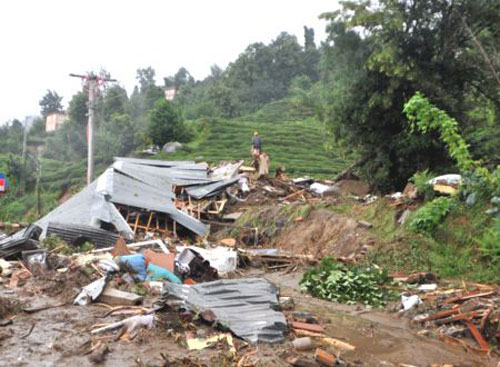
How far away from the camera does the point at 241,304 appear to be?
6105 mm

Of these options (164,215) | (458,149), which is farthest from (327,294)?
(164,215)

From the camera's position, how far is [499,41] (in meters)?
14.1

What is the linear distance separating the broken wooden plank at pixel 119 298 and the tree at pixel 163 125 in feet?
106

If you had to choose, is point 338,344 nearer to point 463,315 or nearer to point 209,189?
point 463,315

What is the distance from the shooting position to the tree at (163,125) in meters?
38.2

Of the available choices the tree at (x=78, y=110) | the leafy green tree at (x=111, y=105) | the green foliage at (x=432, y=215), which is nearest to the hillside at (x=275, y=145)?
the tree at (x=78, y=110)

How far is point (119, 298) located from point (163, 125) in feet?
108

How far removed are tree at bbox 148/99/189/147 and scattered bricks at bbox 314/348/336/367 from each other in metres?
34.8

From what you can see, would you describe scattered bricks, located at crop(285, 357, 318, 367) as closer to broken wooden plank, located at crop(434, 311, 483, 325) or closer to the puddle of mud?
the puddle of mud

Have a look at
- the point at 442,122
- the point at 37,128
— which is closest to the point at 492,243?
the point at 442,122

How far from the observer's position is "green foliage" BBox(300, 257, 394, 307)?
25.0ft

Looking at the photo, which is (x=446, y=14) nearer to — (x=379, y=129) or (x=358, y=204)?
(x=379, y=129)

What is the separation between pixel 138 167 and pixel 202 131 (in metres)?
25.4

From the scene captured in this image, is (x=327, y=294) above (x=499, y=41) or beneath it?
beneath
